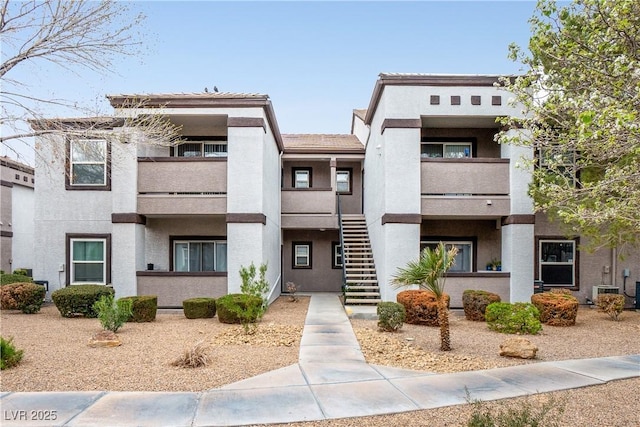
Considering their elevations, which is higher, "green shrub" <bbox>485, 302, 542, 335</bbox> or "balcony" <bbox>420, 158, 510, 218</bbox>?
"balcony" <bbox>420, 158, 510, 218</bbox>

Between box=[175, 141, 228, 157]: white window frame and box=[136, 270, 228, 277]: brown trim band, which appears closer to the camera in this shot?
box=[136, 270, 228, 277]: brown trim band

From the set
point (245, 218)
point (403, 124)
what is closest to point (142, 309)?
point (245, 218)

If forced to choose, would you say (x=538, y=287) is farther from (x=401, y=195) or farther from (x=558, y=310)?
(x=401, y=195)

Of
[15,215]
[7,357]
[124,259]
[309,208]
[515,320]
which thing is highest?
[309,208]

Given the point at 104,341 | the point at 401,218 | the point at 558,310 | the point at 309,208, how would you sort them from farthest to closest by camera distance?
1. the point at 309,208
2. the point at 401,218
3. the point at 558,310
4. the point at 104,341

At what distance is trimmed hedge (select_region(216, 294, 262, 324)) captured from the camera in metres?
10.2

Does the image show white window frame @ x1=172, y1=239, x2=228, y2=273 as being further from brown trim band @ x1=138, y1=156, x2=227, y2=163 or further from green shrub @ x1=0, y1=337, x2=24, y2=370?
green shrub @ x1=0, y1=337, x2=24, y2=370

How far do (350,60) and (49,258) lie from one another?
1478 cm

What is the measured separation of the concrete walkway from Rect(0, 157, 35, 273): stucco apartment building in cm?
1648

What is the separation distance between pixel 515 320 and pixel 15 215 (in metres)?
21.5

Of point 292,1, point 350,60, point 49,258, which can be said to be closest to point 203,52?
point 292,1

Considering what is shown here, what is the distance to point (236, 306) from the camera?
1059cm

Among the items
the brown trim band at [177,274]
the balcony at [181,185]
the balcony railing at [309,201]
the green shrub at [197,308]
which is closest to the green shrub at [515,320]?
the green shrub at [197,308]

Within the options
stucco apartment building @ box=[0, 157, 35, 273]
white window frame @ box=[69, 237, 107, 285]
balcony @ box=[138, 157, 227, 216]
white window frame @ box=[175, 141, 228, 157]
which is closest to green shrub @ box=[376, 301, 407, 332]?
balcony @ box=[138, 157, 227, 216]
